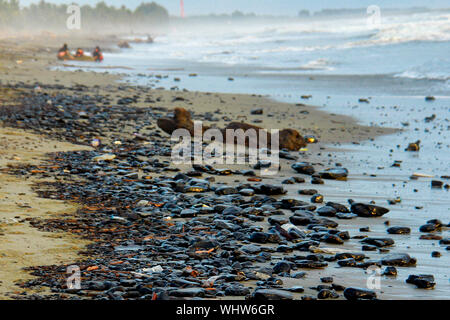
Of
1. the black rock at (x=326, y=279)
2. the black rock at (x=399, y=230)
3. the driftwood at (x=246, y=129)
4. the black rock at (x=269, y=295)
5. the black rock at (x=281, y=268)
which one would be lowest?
the black rock at (x=399, y=230)

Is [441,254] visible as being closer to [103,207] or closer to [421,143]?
[103,207]

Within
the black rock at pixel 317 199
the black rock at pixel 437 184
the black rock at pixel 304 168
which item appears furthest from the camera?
the black rock at pixel 304 168

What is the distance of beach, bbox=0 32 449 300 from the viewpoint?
15.2 ft

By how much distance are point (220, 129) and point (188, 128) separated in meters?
0.70

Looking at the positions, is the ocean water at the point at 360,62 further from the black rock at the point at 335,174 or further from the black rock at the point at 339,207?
the black rock at the point at 339,207

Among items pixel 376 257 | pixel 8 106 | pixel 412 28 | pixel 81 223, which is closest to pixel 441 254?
pixel 376 257

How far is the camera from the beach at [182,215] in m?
4.62

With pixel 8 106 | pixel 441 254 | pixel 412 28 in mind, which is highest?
pixel 412 28

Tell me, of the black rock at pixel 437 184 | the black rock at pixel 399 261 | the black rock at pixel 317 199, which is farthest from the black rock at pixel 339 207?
the black rock at pixel 437 184

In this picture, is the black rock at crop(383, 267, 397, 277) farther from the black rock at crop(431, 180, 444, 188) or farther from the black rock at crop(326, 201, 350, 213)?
the black rock at crop(431, 180, 444, 188)

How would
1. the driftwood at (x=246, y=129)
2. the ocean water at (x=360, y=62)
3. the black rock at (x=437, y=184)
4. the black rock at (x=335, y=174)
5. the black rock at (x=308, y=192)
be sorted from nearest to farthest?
the black rock at (x=308, y=192)
the black rock at (x=437, y=184)
the black rock at (x=335, y=174)
the driftwood at (x=246, y=129)
the ocean water at (x=360, y=62)

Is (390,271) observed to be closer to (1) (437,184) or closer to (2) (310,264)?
(2) (310,264)

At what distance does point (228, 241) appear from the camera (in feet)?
18.7
